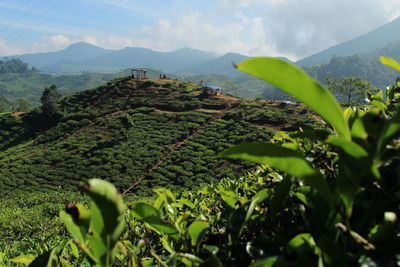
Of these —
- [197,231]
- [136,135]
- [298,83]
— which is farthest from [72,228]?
[136,135]

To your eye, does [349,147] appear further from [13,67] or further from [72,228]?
[13,67]

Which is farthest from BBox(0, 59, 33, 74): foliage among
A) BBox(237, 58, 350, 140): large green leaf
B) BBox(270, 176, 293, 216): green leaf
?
BBox(237, 58, 350, 140): large green leaf

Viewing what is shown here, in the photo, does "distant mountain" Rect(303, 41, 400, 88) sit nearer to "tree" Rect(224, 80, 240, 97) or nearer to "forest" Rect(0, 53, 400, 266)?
"tree" Rect(224, 80, 240, 97)

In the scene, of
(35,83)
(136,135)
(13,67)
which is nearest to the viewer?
(136,135)

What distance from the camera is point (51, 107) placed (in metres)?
31.3

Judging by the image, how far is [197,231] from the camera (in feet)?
2.25

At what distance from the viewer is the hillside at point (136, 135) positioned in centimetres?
1969

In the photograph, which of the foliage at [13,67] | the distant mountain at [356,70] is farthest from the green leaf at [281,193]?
the foliage at [13,67]

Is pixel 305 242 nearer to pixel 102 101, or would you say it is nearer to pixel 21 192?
pixel 21 192

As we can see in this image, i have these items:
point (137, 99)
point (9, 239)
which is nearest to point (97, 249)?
point (9, 239)

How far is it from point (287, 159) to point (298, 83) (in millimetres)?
125

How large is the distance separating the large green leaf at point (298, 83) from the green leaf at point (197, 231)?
342 mm

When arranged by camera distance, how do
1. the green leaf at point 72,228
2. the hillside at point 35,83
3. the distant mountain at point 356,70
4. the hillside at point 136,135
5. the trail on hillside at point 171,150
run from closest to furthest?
the green leaf at point 72,228, the trail on hillside at point 171,150, the hillside at point 136,135, the hillside at point 35,83, the distant mountain at point 356,70

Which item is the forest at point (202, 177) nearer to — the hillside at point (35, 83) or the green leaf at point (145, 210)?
the green leaf at point (145, 210)
